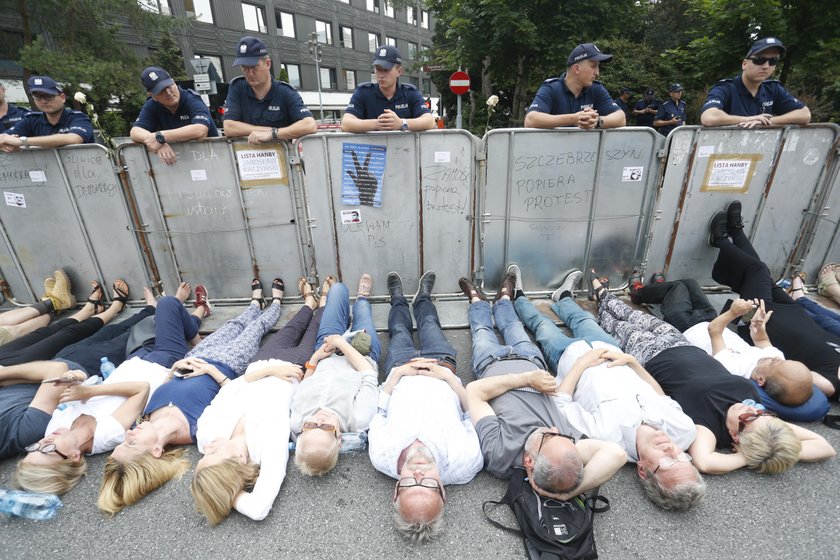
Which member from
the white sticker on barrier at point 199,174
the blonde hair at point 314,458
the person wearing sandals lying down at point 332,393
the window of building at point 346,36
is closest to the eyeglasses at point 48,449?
the person wearing sandals lying down at point 332,393

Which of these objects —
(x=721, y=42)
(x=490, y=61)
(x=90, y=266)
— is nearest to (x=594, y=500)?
(x=90, y=266)

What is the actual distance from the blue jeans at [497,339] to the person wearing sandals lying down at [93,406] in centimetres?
287

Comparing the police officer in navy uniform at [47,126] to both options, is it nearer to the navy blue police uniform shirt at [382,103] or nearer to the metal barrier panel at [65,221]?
the metal barrier panel at [65,221]

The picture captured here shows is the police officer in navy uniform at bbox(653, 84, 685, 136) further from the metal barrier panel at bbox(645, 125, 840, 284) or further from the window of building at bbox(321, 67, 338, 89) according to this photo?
the window of building at bbox(321, 67, 338, 89)

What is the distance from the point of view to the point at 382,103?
14.3 ft

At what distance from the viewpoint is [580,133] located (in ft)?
13.5

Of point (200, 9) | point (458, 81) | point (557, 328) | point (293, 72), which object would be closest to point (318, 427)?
point (557, 328)

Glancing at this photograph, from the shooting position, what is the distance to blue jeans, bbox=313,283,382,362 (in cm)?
375

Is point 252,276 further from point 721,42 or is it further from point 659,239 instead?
point 721,42

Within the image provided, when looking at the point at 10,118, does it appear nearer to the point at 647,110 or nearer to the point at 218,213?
the point at 218,213

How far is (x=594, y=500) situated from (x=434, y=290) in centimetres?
292

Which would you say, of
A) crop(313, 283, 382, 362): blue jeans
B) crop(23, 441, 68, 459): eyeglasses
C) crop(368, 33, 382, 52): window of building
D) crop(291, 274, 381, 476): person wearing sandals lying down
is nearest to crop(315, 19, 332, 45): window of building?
crop(368, 33, 382, 52): window of building

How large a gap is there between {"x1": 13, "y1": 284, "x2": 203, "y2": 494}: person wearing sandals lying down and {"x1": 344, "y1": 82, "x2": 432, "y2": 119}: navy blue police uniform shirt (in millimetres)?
2933

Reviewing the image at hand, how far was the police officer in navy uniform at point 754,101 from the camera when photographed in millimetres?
4141
